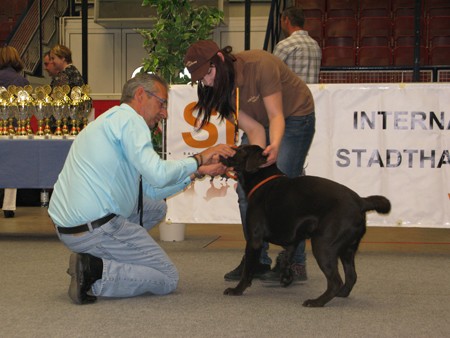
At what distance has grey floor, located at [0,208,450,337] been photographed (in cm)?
280

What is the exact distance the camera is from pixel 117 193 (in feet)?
10.7

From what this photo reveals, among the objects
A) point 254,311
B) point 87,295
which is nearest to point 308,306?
point 254,311

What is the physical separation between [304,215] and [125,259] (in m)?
0.83

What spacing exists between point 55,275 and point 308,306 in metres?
1.47

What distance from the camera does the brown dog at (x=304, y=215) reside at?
3.15 meters

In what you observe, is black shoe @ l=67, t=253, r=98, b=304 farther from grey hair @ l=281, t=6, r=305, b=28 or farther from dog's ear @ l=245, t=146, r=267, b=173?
grey hair @ l=281, t=6, r=305, b=28

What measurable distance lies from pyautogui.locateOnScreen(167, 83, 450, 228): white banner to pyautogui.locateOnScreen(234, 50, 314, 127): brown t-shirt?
3.99 ft

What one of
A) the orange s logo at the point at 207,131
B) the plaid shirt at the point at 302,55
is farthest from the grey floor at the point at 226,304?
the plaid shirt at the point at 302,55

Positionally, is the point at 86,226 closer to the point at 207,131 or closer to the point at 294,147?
the point at 294,147

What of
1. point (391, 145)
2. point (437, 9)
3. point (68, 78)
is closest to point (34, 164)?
point (68, 78)

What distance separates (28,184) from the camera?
5.15 metres

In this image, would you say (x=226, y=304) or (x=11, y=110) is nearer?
(x=226, y=304)

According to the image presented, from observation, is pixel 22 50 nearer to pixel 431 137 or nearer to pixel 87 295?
pixel 431 137

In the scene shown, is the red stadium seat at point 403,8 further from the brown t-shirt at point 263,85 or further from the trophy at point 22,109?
the brown t-shirt at point 263,85
